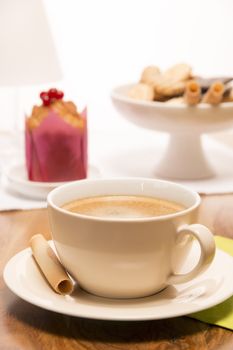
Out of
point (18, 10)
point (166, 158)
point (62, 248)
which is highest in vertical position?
point (18, 10)

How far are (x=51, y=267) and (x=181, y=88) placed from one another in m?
0.56

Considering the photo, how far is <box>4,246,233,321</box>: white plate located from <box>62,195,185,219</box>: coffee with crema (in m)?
0.06

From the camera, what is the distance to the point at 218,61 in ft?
6.16

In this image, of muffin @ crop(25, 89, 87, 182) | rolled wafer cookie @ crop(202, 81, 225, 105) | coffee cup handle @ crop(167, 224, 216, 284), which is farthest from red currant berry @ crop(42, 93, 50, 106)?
coffee cup handle @ crop(167, 224, 216, 284)

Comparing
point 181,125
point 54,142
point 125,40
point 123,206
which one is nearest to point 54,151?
point 54,142

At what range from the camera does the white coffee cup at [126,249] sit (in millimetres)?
531

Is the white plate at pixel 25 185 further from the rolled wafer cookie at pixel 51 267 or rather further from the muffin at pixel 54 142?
the rolled wafer cookie at pixel 51 267

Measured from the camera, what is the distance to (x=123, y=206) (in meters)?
0.62

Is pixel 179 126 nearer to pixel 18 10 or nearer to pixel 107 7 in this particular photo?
pixel 18 10

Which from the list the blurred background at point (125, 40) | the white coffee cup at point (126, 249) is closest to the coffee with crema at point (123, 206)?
the white coffee cup at point (126, 249)

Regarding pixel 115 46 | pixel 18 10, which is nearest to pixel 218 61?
pixel 115 46

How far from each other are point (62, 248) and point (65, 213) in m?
0.03

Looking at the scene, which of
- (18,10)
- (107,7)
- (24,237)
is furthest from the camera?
(107,7)

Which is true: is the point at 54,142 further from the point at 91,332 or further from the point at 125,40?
the point at 125,40
